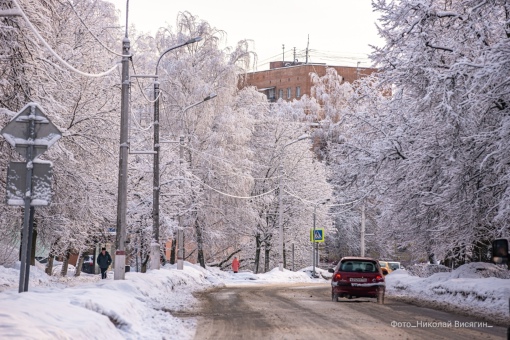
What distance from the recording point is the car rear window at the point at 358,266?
80.8 ft

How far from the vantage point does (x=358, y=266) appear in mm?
24906

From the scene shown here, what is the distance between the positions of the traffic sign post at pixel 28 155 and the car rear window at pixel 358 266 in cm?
1433

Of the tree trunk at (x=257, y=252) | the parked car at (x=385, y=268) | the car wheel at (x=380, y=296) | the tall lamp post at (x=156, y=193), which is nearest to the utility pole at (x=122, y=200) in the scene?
the car wheel at (x=380, y=296)

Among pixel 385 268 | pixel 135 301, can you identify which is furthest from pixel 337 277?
pixel 385 268

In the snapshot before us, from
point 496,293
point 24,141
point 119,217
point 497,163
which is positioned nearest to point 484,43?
point 497,163

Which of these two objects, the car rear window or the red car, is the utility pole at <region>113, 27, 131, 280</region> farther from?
the car rear window

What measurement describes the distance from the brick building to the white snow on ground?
2678 inches

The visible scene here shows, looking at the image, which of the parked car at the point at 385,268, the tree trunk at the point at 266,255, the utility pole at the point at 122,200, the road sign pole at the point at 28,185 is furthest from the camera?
the tree trunk at the point at 266,255

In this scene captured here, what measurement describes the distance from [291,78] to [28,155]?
98.3m

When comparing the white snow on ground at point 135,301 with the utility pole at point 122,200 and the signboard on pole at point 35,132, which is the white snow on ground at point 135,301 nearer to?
the utility pole at point 122,200

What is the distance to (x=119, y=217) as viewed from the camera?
75.7ft

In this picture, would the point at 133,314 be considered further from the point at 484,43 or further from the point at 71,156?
the point at 484,43

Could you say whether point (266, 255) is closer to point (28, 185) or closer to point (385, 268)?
point (385, 268)

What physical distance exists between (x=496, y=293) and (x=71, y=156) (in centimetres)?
1366
